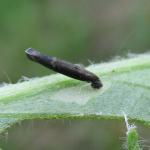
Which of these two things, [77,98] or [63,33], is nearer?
[77,98]

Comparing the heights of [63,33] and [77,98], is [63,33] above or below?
above

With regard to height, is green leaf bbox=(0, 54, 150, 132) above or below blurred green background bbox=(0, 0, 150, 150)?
below

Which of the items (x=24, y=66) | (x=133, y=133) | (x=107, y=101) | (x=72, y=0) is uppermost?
(x=72, y=0)

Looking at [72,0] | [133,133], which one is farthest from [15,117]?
[72,0]

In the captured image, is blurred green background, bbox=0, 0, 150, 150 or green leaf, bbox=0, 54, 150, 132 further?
blurred green background, bbox=0, 0, 150, 150

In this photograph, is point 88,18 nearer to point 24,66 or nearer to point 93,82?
point 24,66
